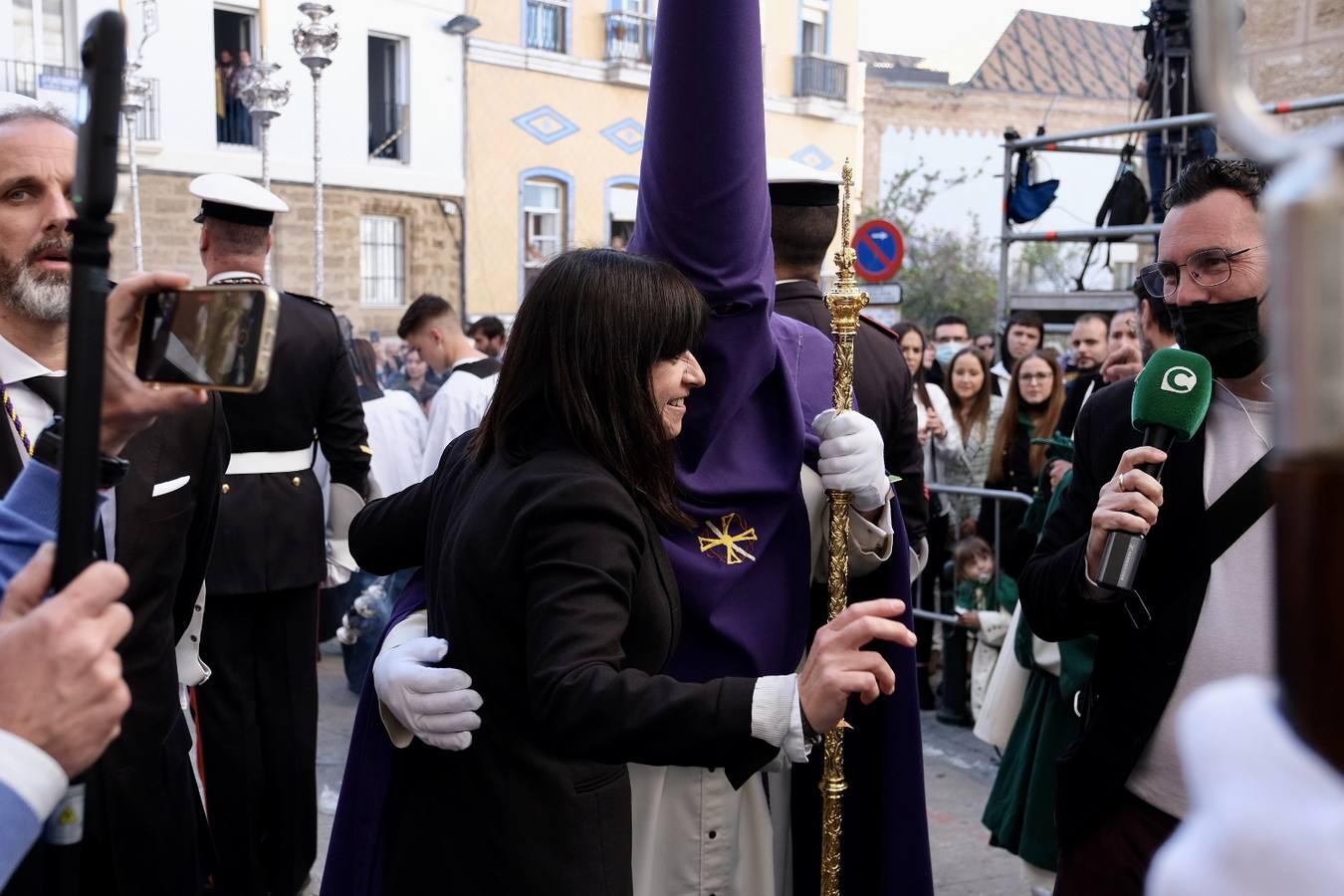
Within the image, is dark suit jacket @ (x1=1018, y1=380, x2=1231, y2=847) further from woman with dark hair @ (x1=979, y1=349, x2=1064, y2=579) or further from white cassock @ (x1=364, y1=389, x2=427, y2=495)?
white cassock @ (x1=364, y1=389, x2=427, y2=495)

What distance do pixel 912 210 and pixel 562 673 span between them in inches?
1129

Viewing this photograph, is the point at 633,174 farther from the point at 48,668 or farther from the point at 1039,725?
the point at 48,668

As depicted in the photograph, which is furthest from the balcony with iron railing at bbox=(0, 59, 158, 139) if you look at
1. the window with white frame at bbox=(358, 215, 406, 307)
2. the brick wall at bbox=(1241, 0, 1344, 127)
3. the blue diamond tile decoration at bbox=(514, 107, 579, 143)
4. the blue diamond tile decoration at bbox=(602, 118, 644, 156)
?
the brick wall at bbox=(1241, 0, 1344, 127)

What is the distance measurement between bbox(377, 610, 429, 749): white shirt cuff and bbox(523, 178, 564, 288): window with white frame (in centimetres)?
2037

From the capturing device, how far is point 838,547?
96.7 inches

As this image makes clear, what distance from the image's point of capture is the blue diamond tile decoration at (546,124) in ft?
72.2

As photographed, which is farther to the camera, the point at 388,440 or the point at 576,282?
the point at 388,440

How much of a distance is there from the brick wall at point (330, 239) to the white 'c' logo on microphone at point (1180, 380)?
51.4 feet

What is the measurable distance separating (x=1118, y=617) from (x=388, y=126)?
19666 millimetres

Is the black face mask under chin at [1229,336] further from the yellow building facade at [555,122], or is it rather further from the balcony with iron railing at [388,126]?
the balcony with iron railing at [388,126]

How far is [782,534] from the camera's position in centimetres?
247

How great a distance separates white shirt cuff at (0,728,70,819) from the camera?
4.17ft

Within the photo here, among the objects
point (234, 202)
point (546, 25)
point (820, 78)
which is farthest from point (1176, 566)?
point (820, 78)

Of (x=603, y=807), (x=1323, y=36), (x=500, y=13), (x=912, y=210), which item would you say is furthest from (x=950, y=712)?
(x=912, y=210)
